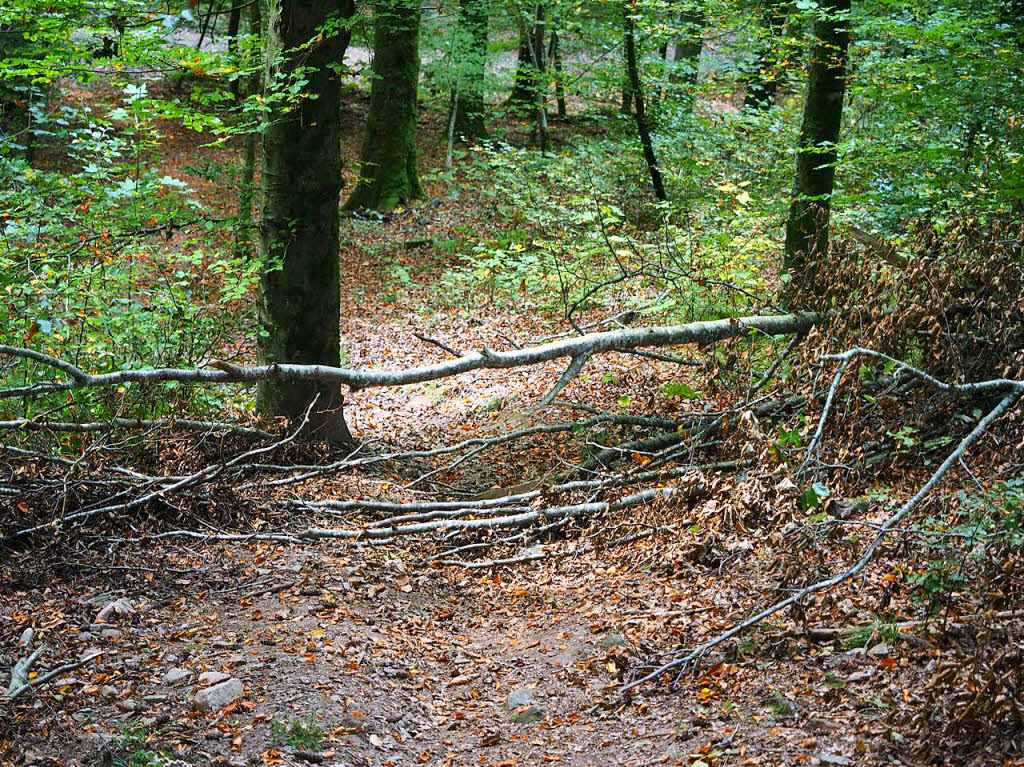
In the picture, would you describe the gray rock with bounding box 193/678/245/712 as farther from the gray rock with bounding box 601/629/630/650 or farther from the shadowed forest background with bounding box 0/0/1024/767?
the gray rock with bounding box 601/629/630/650

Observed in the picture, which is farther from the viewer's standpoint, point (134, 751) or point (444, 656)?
point (444, 656)

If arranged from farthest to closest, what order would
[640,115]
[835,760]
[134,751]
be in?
[640,115] → [134,751] → [835,760]

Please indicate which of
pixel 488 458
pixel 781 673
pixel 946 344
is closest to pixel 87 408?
pixel 488 458

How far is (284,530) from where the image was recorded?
6.03 meters

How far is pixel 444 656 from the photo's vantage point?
4.68m

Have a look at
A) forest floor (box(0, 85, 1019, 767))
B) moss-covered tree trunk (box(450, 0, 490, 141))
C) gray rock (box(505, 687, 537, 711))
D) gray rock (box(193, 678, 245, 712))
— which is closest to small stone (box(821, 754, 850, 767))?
forest floor (box(0, 85, 1019, 767))

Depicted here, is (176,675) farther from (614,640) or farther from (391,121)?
(391,121)

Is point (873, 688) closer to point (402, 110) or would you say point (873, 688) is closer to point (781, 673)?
point (781, 673)

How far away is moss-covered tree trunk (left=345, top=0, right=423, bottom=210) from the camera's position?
17.4m

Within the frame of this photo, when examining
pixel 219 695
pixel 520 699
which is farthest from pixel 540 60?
pixel 219 695

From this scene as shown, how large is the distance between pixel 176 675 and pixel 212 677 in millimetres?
177

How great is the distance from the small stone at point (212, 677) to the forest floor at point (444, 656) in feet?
0.06

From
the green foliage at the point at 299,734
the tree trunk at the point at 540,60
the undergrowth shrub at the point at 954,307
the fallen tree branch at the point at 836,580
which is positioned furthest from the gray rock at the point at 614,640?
the tree trunk at the point at 540,60

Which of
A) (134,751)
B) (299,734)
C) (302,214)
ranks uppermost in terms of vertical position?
(302,214)
